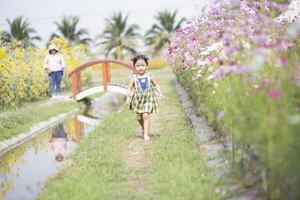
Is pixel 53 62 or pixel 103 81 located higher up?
pixel 53 62

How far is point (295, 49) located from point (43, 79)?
12.8m

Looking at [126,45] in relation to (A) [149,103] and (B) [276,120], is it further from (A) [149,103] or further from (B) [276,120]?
(B) [276,120]

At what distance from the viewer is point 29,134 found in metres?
10.0

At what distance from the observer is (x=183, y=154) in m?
6.72

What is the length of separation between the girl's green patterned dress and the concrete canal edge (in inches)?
82.7

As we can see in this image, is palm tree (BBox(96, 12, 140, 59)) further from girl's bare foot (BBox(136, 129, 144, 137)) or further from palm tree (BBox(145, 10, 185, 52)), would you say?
girl's bare foot (BBox(136, 129, 144, 137))

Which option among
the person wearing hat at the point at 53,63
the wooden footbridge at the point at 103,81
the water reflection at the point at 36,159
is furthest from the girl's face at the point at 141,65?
the person wearing hat at the point at 53,63

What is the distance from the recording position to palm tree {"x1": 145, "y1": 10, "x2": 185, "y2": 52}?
5299 centimetres

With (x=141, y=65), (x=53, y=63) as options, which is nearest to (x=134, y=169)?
(x=141, y=65)

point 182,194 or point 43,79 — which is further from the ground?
point 182,194

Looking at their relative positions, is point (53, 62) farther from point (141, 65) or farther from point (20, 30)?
point (20, 30)

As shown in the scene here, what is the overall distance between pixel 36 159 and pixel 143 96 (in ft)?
5.93

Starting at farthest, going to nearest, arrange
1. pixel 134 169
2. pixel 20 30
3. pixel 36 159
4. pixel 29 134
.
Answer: pixel 20 30 → pixel 29 134 → pixel 36 159 → pixel 134 169

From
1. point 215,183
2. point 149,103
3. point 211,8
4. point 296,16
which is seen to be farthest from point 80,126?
point 215,183
